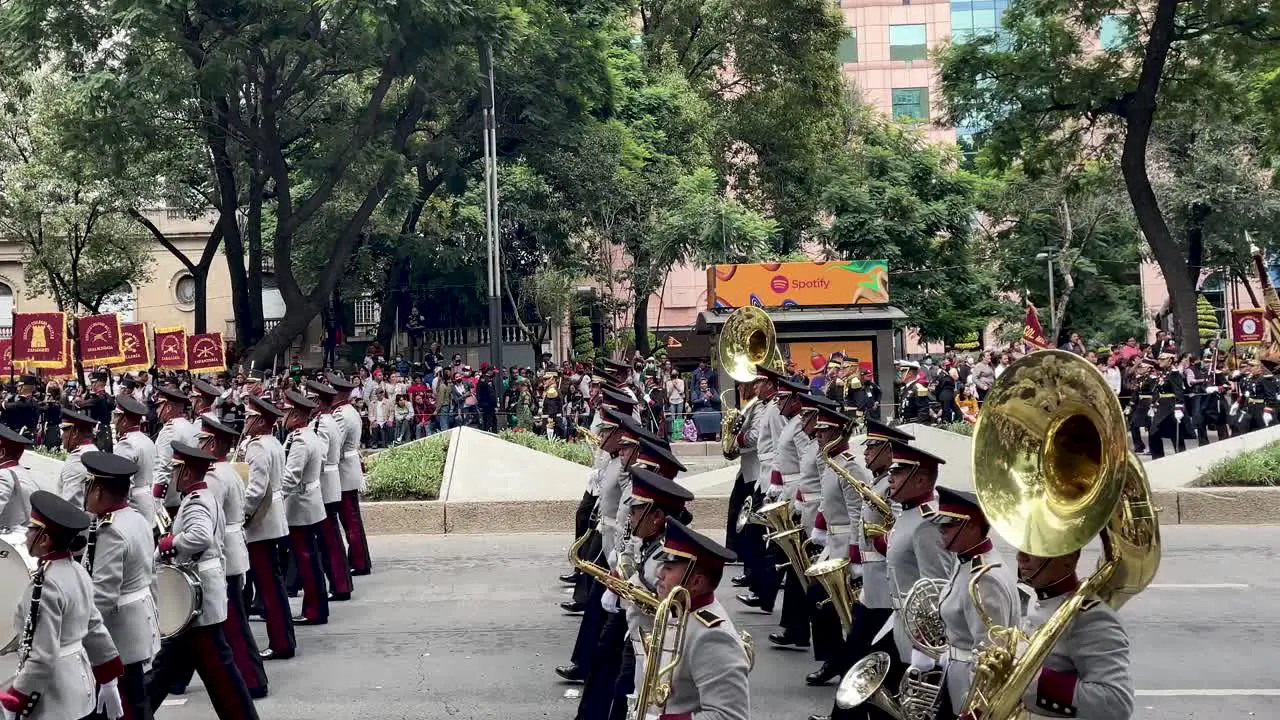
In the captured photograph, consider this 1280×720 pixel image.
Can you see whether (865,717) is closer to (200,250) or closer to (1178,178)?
(1178,178)

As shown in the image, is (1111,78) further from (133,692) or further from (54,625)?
(54,625)

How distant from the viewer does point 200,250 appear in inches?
1834

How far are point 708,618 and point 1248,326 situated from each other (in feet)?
86.0

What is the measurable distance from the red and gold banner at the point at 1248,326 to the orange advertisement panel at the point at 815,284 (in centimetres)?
772

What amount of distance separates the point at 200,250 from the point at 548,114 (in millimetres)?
18781

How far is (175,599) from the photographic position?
744cm

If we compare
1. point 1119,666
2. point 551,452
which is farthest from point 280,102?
point 1119,666

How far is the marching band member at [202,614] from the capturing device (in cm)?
752

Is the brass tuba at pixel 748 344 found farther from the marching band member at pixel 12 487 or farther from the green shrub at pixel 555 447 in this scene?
the marching band member at pixel 12 487

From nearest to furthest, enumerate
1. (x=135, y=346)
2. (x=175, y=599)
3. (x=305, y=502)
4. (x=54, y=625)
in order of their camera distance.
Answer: (x=54, y=625) → (x=175, y=599) → (x=305, y=502) → (x=135, y=346)

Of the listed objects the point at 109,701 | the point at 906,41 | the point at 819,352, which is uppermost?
the point at 906,41

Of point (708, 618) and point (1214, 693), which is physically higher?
point (708, 618)

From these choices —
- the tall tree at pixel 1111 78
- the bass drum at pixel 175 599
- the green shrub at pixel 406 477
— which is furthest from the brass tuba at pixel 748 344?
the tall tree at pixel 1111 78

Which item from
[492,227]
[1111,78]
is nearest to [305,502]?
[492,227]
